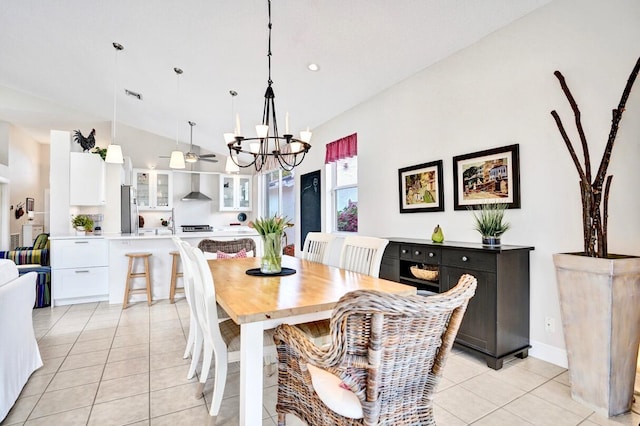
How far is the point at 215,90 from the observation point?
4730mm

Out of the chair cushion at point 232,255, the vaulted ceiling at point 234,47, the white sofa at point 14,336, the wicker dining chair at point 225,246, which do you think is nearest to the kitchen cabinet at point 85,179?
the vaulted ceiling at point 234,47

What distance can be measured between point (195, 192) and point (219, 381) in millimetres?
6705

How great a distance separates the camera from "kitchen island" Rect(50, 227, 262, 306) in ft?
14.5

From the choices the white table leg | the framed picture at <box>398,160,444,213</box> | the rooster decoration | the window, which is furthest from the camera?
the rooster decoration

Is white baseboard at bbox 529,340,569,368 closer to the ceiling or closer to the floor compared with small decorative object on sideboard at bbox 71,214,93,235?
closer to the floor

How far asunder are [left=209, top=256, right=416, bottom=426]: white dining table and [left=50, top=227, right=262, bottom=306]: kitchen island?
2.67 meters

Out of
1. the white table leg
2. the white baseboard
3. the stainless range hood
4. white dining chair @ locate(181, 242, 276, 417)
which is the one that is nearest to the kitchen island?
white dining chair @ locate(181, 242, 276, 417)

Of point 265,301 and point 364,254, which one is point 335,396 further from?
point 364,254

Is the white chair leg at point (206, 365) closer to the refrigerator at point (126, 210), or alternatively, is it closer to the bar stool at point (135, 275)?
the bar stool at point (135, 275)

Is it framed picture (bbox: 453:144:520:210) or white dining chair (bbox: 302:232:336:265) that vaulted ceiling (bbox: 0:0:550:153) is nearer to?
framed picture (bbox: 453:144:520:210)

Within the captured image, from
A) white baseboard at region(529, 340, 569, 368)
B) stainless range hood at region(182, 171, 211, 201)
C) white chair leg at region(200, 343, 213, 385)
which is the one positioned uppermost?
stainless range hood at region(182, 171, 211, 201)

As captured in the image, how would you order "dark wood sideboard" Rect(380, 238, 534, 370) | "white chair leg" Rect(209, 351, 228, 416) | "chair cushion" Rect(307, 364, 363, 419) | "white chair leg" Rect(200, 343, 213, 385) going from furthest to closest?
"dark wood sideboard" Rect(380, 238, 534, 370)
"white chair leg" Rect(200, 343, 213, 385)
"white chair leg" Rect(209, 351, 228, 416)
"chair cushion" Rect(307, 364, 363, 419)

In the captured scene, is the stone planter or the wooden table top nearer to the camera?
the wooden table top

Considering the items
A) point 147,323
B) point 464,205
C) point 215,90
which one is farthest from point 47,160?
point 464,205
